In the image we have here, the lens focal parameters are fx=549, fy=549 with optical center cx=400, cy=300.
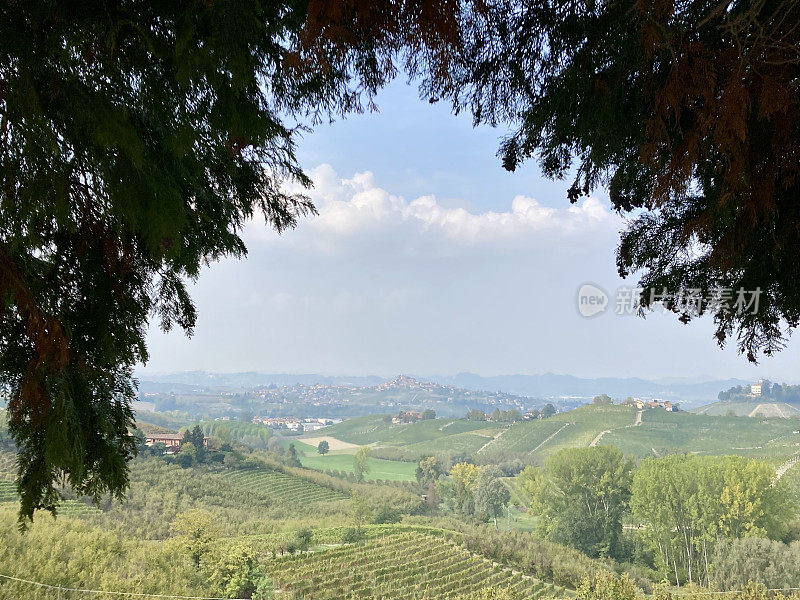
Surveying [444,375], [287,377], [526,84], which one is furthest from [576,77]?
[444,375]

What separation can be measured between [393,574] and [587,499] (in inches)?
270

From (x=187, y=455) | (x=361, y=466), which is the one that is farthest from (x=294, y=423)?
(x=187, y=455)

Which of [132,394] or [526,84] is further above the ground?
[526,84]

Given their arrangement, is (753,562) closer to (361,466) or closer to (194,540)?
(194,540)

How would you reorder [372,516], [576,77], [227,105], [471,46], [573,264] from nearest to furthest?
[227,105] < [576,77] < [471,46] < [372,516] < [573,264]

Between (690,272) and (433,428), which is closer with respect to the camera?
(690,272)

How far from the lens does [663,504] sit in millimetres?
14375

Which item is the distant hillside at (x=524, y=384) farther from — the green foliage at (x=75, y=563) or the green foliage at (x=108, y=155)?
the green foliage at (x=108, y=155)

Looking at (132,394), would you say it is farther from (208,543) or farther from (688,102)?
(208,543)

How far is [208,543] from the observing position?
9.96 metres

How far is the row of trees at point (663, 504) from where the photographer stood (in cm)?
1305

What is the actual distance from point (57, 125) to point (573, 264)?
53.8 metres

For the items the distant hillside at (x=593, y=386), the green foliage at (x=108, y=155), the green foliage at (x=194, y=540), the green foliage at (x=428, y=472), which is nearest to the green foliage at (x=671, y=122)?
the green foliage at (x=108, y=155)

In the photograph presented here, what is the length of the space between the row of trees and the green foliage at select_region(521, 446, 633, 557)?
0.09ft
